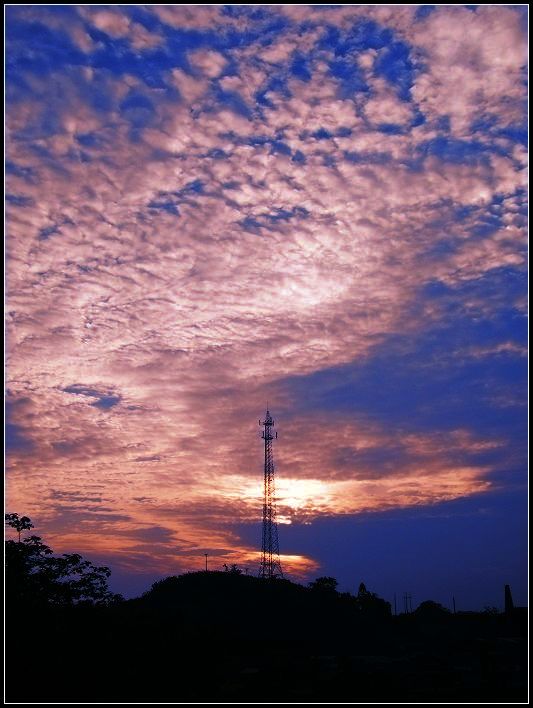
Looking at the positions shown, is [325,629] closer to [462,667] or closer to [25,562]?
[25,562]

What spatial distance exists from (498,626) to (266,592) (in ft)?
63.9

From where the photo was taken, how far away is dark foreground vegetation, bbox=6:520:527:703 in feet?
62.1

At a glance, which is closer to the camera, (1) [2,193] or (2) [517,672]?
(2) [517,672]

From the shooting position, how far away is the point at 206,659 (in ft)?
82.2

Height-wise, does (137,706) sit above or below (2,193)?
below

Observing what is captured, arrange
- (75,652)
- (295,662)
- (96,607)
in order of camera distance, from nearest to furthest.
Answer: (295,662) < (75,652) < (96,607)

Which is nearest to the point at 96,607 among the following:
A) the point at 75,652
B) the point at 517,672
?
the point at 75,652

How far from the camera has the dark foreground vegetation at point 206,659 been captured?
1892 cm

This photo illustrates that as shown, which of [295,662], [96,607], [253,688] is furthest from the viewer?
[96,607]

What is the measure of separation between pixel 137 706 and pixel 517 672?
Answer: 11.6 m

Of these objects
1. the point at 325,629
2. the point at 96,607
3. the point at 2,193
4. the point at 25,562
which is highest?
the point at 2,193

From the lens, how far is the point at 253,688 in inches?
750

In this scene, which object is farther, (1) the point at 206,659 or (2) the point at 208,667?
(1) the point at 206,659

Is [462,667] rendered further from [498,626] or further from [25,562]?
[498,626]
